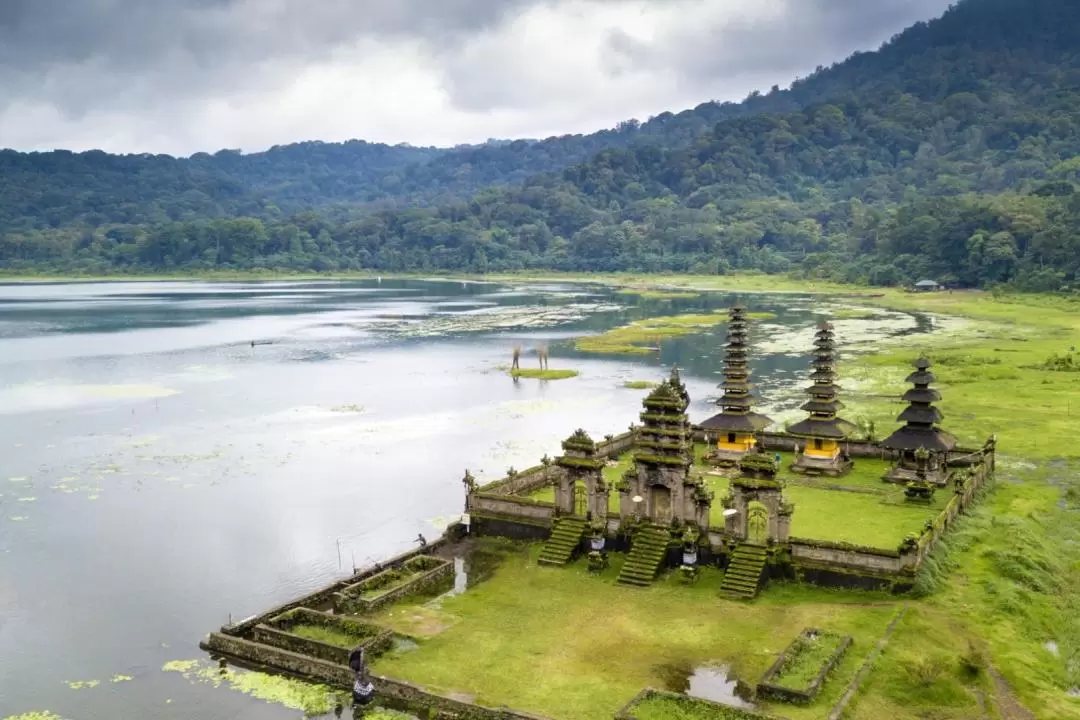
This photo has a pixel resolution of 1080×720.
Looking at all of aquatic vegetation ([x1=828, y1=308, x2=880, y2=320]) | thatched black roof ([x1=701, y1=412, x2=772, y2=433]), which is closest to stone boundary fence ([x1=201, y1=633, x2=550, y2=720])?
thatched black roof ([x1=701, y1=412, x2=772, y2=433])

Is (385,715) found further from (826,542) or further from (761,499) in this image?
(826,542)

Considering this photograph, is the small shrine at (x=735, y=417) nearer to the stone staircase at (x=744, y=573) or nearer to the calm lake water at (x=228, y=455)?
the calm lake water at (x=228, y=455)

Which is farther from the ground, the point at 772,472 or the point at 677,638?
the point at 772,472

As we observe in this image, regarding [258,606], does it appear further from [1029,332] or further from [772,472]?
[1029,332]

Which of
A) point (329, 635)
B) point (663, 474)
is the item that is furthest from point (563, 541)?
point (329, 635)

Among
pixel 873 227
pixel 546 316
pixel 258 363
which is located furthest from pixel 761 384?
pixel 873 227

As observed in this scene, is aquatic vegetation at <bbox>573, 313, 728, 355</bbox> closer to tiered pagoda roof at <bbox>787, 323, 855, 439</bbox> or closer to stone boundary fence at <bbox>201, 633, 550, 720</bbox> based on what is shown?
tiered pagoda roof at <bbox>787, 323, 855, 439</bbox>
